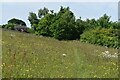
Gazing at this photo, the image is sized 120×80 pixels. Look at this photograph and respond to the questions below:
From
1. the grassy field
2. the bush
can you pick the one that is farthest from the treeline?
the grassy field

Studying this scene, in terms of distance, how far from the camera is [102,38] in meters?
47.5

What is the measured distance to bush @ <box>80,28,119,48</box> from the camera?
44.6 metres

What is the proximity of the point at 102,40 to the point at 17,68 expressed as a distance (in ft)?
117

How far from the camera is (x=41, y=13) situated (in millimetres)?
72688

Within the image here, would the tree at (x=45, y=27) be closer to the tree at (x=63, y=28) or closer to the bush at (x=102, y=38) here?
the tree at (x=63, y=28)

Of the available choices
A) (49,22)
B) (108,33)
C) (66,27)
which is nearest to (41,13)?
(49,22)

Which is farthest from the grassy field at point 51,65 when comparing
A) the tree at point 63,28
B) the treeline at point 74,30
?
the tree at point 63,28

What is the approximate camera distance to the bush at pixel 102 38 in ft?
146

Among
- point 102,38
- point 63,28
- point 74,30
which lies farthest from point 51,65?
point 74,30

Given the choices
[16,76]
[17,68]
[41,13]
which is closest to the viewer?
[16,76]

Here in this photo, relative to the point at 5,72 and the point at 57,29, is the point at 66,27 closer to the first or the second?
the point at 57,29

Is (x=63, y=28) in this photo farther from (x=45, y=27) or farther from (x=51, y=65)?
(x=51, y=65)

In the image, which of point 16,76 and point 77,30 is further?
point 77,30

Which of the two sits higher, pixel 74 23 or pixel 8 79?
pixel 74 23
